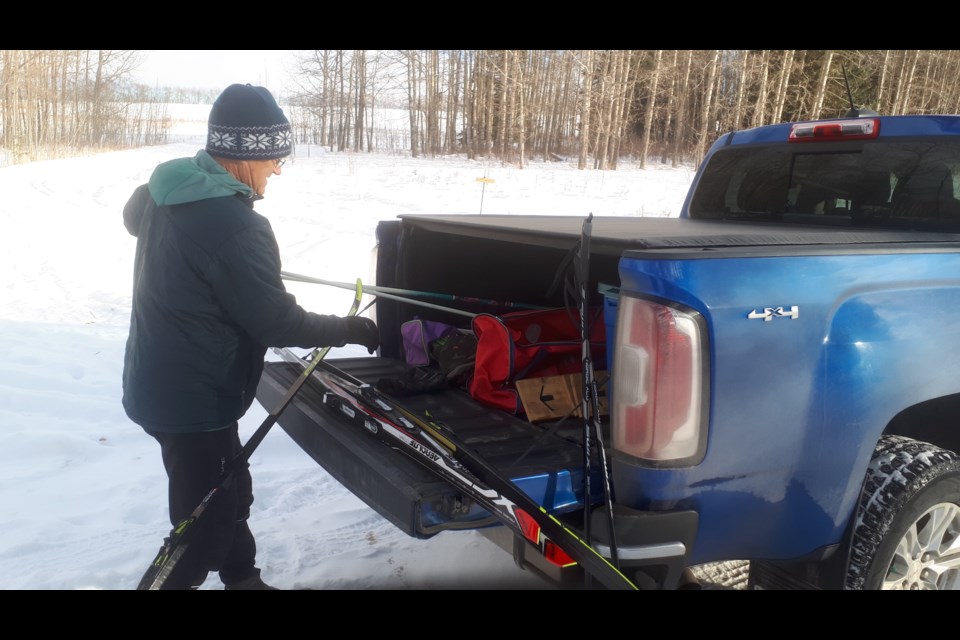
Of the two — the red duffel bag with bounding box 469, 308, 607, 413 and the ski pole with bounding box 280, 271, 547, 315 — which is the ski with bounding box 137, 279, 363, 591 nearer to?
the ski pole with bounding box 280, 271, 547, 315

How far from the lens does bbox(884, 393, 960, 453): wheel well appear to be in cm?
279

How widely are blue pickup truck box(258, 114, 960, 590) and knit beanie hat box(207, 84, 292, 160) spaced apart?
0.88m

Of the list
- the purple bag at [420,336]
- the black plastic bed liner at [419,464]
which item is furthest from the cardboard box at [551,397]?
the purple bag at [420,336]

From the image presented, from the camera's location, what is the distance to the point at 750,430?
6.86ft

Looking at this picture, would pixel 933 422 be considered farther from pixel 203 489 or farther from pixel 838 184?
pixel 203 489

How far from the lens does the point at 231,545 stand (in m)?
2.87

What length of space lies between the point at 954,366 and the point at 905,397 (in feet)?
0.96

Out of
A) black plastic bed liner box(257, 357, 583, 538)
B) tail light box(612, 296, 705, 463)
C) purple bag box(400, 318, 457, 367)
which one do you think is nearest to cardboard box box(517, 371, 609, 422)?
black plastic bed liner box(257, 357, 583, 538)

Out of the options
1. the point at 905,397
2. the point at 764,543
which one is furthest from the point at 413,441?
the point at 905,397

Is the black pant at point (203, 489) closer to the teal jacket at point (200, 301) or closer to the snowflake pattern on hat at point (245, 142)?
the teal jacket at point (200, 301)

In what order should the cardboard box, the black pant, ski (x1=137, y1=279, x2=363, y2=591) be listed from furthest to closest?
the cardboard box < the black pant < ski (x1=137, y1=279, x2=363, y2=591)

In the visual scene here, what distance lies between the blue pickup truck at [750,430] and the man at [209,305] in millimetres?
411
